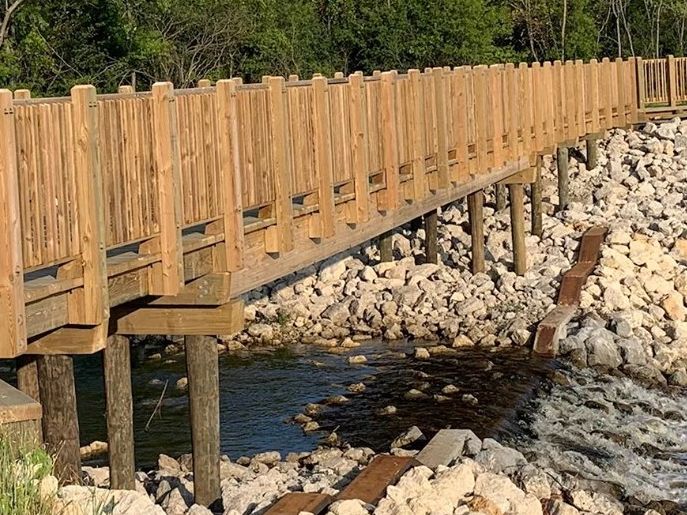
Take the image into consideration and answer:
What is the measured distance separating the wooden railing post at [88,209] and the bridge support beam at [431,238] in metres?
14.2

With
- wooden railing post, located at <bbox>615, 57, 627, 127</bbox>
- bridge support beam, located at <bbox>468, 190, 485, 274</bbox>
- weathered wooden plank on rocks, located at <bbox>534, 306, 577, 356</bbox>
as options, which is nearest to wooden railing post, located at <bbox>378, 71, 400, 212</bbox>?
weathered wooden plank on rocks, located at <bbox>534, 306, 577, 356</bbox>

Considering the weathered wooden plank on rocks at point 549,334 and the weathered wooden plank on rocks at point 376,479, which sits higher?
the weathered wooden plank on rocks at point 376,479

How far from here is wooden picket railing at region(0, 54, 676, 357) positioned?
8.58 metres

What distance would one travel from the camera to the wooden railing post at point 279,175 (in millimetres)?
12320

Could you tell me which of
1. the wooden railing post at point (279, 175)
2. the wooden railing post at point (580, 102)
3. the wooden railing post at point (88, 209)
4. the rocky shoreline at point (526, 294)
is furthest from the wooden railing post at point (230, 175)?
the wooden railing post at point (580, 102)

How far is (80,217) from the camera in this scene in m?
9.00

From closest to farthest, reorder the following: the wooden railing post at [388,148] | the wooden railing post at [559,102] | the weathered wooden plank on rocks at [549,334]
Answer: the wooden railing post at [388,148], the weathered wooden plank on rocks at [549,334], the wooden railing post at [559,102]

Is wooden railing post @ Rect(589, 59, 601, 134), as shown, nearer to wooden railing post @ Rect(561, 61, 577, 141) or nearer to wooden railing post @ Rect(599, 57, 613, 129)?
wooden railing post @ Rect(599, 57, 613, 129)

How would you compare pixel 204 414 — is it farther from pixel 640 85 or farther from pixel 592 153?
pixel 640 85

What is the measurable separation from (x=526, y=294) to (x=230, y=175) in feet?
38.3

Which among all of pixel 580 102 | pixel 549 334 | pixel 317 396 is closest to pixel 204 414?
pixel 317 396

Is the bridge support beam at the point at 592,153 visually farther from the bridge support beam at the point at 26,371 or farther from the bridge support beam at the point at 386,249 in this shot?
the bridge support beam at the point at 26,371

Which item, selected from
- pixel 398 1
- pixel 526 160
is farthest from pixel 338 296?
pixel 398 1

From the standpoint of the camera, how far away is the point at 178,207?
33.8 ft
